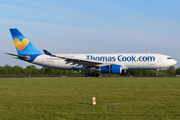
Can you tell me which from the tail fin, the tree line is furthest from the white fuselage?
the tail fin

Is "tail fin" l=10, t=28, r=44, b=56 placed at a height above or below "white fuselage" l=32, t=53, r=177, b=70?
above

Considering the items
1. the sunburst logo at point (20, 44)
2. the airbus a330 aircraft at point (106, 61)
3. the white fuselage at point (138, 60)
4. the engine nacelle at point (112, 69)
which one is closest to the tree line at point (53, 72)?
the airbus a330 aircraft at point (106, 61)

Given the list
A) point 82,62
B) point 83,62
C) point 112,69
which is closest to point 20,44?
point 82,62

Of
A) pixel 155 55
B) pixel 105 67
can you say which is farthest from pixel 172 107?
pixel 155 55

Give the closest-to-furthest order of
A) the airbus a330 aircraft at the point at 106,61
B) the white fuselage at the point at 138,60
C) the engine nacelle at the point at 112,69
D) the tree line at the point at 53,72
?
the engine nacelle at the point at 112,69 → the airbus a330 aircraft at the point at 106,61 → the white fuselage at the point at 138,60 → the tree line at the point at 53,72

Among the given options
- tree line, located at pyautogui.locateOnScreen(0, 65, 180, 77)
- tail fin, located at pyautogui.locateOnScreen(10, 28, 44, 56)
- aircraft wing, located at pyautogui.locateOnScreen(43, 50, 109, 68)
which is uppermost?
tail fin, located at pyautogui.locateOnScreen(10, 28, 44, 56)

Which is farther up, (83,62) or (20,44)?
(20,44)

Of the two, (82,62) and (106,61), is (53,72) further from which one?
(106,61)

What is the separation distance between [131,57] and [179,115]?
28.3 metres

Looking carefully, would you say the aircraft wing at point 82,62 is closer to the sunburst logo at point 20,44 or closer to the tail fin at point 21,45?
the tail fin at point 21,45

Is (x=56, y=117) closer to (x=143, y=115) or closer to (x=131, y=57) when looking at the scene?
(x=143, y=115)

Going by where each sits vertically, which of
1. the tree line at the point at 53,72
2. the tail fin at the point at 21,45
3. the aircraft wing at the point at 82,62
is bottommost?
the tree line at the point at 53,72

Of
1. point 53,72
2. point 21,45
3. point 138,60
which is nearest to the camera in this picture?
point 138,60

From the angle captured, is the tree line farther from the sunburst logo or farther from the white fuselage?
the sunburst logo
